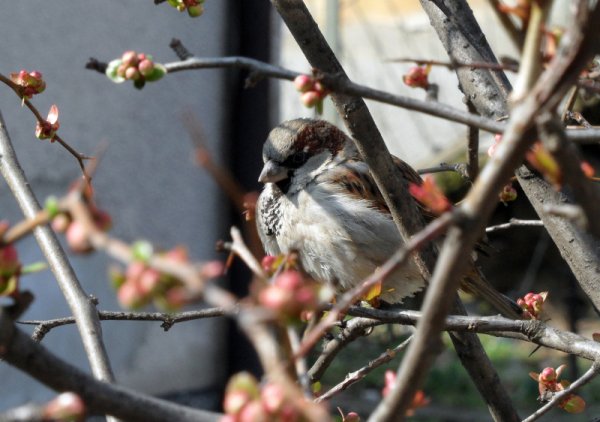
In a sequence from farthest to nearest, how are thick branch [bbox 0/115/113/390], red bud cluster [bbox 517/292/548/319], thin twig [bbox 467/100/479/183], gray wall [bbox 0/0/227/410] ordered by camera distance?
gray wall [bbox 0/0/227/410]
thin twig [bbox 467/100/479/183]
red bud cluster [bbox 517/292/548/319]
thick branch [bbox 0/115/113/390]

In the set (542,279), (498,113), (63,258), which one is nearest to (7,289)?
(63,258)

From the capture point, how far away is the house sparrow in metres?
1.82

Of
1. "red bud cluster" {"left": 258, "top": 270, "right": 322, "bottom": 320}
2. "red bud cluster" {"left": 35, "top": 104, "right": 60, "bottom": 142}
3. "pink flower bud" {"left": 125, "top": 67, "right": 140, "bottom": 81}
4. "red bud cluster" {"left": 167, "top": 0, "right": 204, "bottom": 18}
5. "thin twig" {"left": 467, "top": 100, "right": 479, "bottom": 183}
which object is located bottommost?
"thin twig" {"left": 467, "top": 100, "right": 479, "bottom": 183}

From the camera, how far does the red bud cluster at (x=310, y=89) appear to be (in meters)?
0.71

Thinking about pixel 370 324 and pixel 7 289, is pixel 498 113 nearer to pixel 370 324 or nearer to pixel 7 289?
pixel 370 324

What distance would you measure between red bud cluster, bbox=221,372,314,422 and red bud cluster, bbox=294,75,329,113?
1.08ft

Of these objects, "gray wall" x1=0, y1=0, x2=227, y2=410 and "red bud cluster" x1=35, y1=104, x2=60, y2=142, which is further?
"gray wall" x1=0, y1=0, x2=227, y2=410

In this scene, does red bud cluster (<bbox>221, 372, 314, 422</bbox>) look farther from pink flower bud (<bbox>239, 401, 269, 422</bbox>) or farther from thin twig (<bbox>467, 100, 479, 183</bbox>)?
thin twig (<bbox>467, 100, 479, 183</bbox>)

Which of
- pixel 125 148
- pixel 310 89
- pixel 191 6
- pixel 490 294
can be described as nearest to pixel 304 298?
pixel 310 89

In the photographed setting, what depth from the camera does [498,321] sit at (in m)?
0.94

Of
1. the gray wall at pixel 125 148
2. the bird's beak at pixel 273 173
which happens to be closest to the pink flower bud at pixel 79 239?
the bird's beak at pixel 273 173

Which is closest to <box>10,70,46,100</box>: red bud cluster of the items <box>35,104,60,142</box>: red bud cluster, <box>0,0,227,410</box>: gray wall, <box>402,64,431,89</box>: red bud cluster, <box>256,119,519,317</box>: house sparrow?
<box>35,104,60,142</box>: red bud cluster

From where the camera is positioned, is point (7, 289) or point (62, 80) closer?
point (7, 289)

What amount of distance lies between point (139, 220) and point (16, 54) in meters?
0.59
